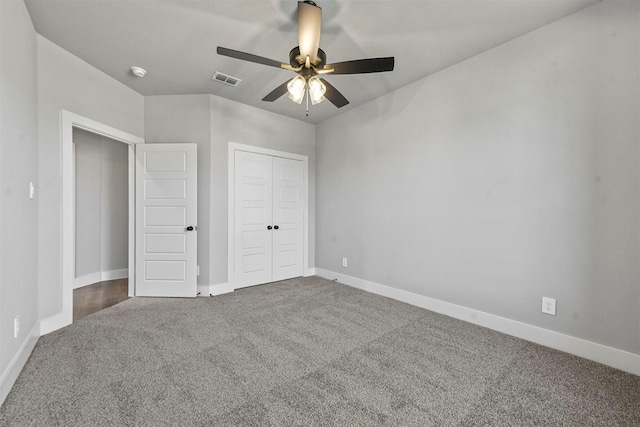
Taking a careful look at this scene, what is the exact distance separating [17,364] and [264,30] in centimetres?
317

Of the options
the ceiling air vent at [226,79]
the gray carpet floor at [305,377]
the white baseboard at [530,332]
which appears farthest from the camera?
the ceiling air vent at [226,79]

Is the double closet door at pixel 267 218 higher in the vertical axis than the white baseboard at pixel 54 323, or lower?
higher

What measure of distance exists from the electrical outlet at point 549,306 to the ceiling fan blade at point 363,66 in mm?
2357

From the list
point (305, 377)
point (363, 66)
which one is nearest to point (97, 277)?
point (305, 377)

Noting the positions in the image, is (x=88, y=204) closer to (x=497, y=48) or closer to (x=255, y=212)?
(x=255, y=212)

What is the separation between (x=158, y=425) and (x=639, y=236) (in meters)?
3.36

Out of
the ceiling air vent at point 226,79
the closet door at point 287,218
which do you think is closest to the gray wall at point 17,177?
the ceiling air vent at point 226,79

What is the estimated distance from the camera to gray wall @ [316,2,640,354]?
6.75 feet

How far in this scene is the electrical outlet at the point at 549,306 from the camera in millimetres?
2355

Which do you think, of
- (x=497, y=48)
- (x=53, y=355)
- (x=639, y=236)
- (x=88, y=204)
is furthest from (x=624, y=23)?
(x=88, y=204)

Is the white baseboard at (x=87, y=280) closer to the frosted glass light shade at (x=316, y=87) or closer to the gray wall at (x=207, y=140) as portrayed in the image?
the gray wall at (x=207, y=140)

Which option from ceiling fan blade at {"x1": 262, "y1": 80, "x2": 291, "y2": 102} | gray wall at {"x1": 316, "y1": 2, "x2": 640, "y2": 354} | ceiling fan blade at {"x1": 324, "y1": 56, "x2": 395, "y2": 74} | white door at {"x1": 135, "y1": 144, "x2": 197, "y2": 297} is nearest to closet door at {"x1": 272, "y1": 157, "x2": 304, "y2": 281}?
white door at {"x1": 135, "y1": 144, "x2": 197, "y2": 297}

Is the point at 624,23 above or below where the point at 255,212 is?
above

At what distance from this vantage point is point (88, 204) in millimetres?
4430
